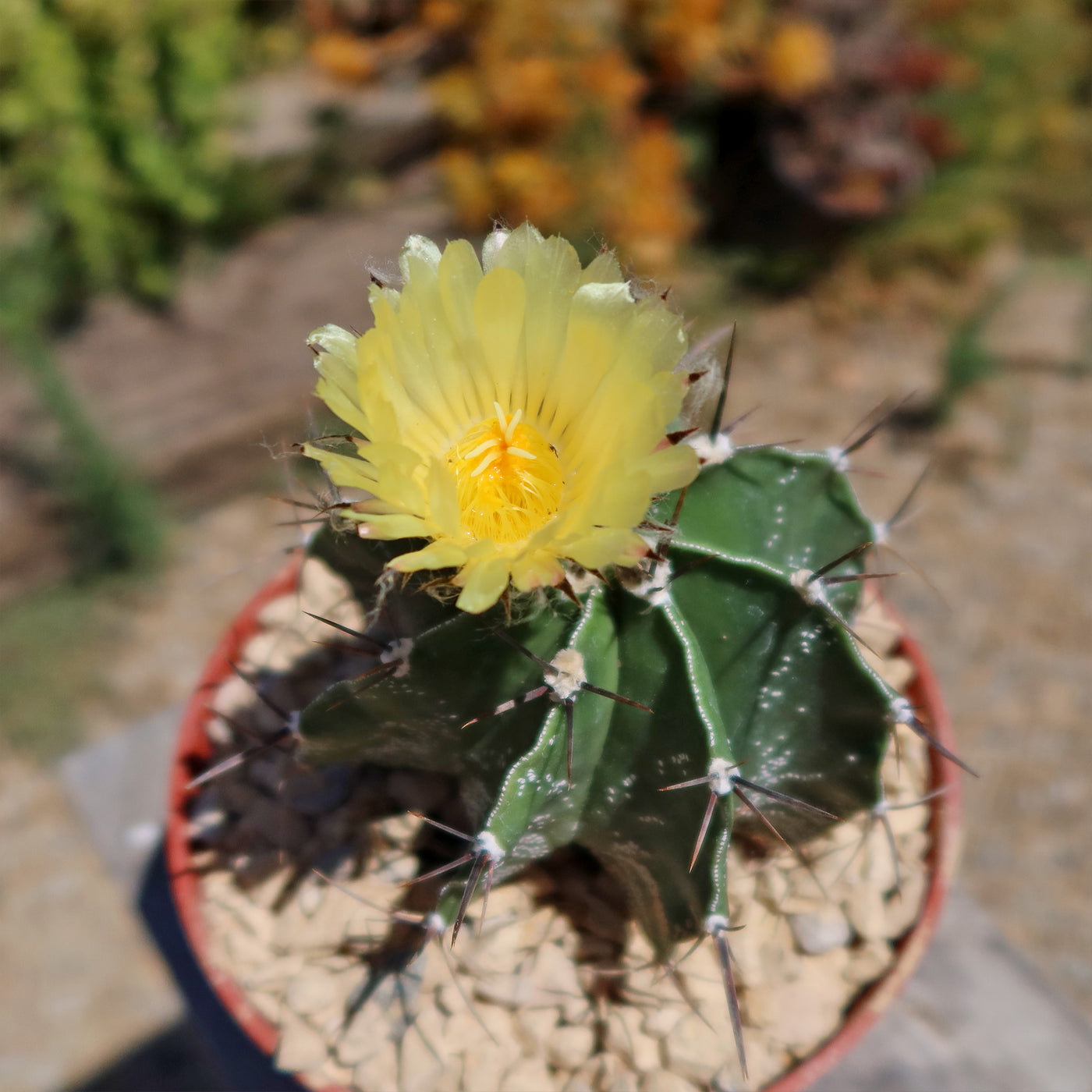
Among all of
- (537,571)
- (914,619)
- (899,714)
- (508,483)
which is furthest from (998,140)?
(537,571)

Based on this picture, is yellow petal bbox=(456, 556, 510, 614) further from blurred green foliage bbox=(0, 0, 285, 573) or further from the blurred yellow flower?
the blurred yellow flower

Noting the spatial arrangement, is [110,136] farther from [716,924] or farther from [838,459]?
[716,924]

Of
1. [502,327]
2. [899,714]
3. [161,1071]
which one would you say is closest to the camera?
[502,327]

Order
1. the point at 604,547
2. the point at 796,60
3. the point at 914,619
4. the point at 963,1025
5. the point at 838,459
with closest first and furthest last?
the point at 604,547 < the point at 838,459 < the point at 963,1025 < the point at 914,619 < the point at 796,60

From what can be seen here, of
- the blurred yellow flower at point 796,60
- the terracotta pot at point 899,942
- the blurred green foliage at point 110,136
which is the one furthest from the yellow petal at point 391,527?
the blurred yellow flower at point 796,60

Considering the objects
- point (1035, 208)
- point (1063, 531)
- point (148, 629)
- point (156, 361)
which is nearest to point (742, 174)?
point (1035, 208)

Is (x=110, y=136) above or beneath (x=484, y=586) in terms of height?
above

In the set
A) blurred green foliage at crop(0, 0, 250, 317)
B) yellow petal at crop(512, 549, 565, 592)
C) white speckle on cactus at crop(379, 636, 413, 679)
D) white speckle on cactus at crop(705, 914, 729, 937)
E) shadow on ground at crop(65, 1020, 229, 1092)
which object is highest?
blurred green foliage at crop(0, 0, 250, 317)

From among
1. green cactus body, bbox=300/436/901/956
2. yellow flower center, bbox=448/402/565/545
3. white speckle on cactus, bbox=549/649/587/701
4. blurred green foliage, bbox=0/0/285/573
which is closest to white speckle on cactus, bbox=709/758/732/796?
green cactus body, bbox=300/436/901/956
